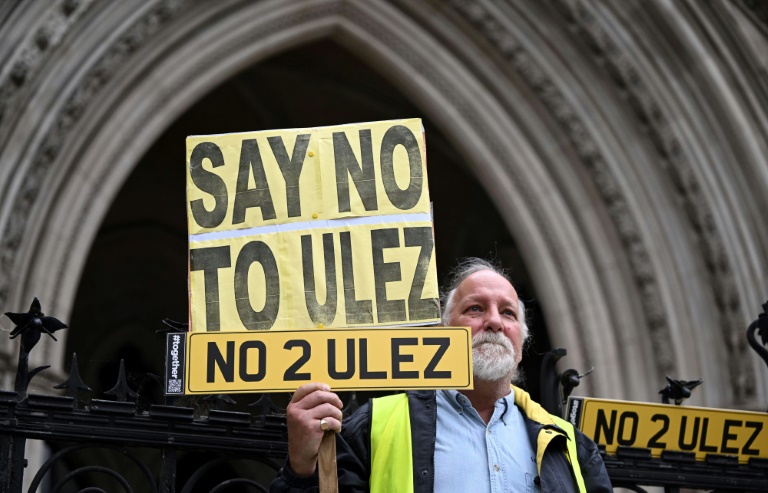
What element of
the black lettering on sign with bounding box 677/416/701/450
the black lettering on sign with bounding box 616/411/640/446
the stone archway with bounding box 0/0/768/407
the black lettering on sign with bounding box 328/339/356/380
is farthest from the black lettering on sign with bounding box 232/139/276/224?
the stone archway with bounding box 0/0/768/407

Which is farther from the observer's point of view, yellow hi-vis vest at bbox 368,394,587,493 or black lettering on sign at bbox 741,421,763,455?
black lettering on sign at bbox 741,421,763,455

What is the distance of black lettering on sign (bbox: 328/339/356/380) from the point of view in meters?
2.87

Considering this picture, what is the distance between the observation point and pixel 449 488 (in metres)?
2.75

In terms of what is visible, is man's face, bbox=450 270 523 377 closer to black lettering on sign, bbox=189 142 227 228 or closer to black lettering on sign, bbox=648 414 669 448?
black lettering on sign, bbox=189 142 227 228

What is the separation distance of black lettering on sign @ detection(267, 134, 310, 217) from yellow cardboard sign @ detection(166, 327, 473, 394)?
36 centimetres

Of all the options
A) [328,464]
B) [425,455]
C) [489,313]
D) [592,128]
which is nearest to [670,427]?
[489,313]

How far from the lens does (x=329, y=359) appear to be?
288 centimetres

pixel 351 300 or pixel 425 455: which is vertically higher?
pixel 351 300

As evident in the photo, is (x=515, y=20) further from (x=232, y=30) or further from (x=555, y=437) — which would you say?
(x=555, y=437)

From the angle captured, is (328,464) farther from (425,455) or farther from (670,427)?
(670,427)

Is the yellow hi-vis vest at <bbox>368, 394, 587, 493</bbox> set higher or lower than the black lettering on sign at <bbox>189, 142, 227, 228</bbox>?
lower

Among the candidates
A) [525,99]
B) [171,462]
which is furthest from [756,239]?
[171,462]

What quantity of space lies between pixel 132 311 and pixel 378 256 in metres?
8.48

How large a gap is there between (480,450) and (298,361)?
18.3 inches
